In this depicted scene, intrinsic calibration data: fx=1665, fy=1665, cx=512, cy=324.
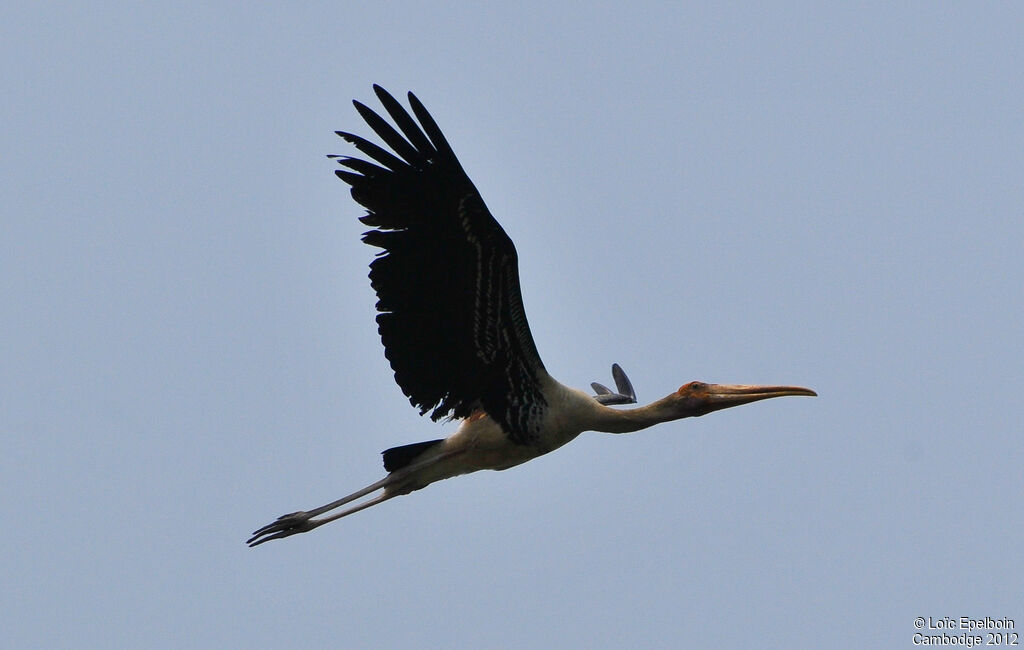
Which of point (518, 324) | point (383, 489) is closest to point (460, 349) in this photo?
point (518, 324)

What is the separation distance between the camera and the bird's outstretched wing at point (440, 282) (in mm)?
13094

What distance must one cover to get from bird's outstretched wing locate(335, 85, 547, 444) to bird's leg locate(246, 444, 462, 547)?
0.48 metres

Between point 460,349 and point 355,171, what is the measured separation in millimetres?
1858

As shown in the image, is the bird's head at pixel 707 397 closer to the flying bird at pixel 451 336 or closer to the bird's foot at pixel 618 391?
the flying bird at pixel 451 336

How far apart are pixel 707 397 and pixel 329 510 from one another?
3.49 metres

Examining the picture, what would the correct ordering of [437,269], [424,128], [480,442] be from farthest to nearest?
[480,442] < [437,269] < [424,128]

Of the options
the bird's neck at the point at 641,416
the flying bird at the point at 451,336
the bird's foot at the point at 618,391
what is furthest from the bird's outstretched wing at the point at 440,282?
the bird's foot at the point at 618,391

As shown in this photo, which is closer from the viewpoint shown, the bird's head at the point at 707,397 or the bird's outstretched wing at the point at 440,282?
the bird's outstretched wing at the point at 440,282

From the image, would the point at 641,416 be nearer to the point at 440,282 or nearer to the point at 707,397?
the point at 707,397

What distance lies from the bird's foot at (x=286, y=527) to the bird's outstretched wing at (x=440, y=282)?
144 cm

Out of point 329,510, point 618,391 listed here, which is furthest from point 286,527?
point 618,391

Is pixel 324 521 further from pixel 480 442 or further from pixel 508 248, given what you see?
pixel 508 248

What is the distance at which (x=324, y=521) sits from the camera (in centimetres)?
1467

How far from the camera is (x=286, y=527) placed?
14617 mm
